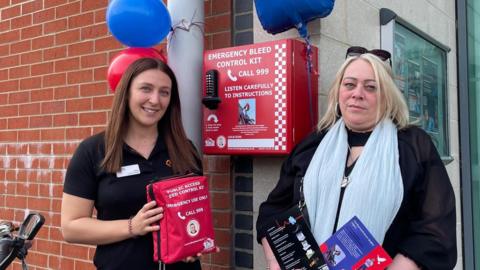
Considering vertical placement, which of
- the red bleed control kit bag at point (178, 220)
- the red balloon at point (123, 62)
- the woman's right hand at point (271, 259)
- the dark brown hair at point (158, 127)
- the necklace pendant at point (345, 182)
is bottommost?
the woman's right hand at point (271, 259)

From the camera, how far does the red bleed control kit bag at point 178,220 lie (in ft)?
6.57

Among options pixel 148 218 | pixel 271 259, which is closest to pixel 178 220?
pixel 148 218

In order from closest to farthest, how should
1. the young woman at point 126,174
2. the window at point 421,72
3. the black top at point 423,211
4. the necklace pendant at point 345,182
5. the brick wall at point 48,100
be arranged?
the black top at point 423,211 < the necklace pendant at point 345,182 < the young woman at point 126,174 < the window at point 421,72 < the brick wall at point 48,100

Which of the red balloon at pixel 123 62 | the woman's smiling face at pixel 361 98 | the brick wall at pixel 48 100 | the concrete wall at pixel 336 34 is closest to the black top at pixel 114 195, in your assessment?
the red balloon at pixel 123 62

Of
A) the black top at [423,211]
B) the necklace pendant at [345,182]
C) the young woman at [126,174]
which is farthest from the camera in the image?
the young woman at [126,174]

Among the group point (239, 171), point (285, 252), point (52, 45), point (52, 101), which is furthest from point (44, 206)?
point (285, 252)

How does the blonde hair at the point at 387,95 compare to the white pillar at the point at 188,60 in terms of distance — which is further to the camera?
the white pillar at the point at 188,60

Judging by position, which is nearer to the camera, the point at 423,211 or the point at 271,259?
the point at 423,211

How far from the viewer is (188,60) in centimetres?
263

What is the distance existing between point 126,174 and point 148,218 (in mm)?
240

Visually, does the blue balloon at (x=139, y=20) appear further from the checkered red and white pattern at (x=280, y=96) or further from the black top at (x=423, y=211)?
the black top at (x=423, y=211)

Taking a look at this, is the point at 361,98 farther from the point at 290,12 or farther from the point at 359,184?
the point at 290,12

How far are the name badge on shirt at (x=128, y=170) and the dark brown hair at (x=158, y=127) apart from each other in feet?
0.08

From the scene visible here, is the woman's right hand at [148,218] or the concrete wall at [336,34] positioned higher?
the concrete wall at [336,34]
